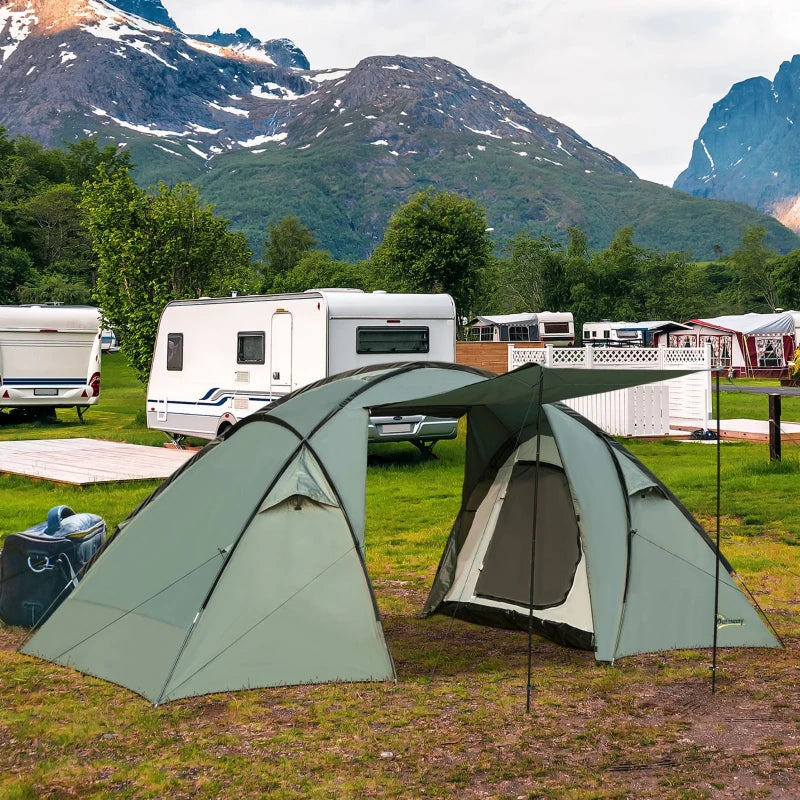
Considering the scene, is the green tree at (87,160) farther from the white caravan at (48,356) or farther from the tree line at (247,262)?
the white caravan at (48,356)

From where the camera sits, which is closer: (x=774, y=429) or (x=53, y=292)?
(x=774, y=429)

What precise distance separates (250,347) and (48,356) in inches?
315

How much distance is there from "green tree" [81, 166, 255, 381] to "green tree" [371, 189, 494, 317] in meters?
27.7

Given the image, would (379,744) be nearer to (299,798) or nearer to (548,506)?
(299,798)

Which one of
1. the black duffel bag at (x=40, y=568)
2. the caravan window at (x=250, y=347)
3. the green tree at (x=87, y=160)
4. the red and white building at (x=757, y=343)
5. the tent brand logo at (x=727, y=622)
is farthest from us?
the green tree at (x=87, y=160)

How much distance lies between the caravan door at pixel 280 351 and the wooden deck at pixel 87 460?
6.16 ft

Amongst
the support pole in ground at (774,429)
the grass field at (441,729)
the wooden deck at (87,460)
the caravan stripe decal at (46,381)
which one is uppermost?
the caravan stripe decal at (46,381)

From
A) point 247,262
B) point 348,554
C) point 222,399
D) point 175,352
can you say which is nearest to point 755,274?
point 247,262

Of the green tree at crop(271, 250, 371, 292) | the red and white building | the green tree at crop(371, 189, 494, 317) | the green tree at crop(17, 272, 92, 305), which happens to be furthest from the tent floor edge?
the green tree at crop(271, 250, 371, 292)

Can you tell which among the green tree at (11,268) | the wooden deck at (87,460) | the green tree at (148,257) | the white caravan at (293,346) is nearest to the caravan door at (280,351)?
the white caravan at (293,346)

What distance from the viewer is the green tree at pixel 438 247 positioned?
5031 cm

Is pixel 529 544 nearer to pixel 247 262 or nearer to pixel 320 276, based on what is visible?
pixel 247 262

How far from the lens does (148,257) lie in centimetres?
2228

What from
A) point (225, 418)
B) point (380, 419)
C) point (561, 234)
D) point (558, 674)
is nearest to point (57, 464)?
point (225, 418)
